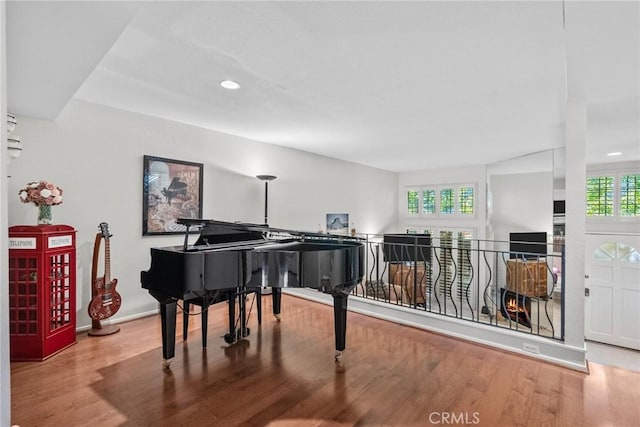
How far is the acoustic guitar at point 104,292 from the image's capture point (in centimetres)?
318

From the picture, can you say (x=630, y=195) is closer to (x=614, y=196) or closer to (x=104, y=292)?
(x=614, y=196)

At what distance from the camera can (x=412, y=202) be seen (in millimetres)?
8445

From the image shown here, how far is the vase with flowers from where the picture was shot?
106 inches

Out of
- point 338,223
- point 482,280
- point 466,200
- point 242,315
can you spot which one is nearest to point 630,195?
point 466,200

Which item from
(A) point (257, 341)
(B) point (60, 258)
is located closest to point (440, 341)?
(A) point (257, 341)

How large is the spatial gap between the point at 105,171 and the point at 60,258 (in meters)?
1.05

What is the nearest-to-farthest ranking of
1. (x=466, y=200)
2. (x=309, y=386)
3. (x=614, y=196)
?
(x=309, y=386) → (x=614, y=196) → (x=466, y=200)

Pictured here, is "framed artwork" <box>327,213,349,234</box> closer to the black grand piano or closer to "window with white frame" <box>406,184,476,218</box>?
"window with white frame" <box>406,184,476,218</box>

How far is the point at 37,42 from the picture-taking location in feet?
5.87

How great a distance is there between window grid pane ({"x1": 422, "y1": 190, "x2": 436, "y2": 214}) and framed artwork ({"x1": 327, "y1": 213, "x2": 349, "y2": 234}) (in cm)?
256

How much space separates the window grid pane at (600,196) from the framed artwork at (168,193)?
23.6ft

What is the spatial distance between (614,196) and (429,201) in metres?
3.53

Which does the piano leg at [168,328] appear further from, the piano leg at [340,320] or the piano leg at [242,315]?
the piano leg at [340,320]

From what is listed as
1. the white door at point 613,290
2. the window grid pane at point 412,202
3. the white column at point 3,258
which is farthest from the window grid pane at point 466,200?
the white column at point 3,258
